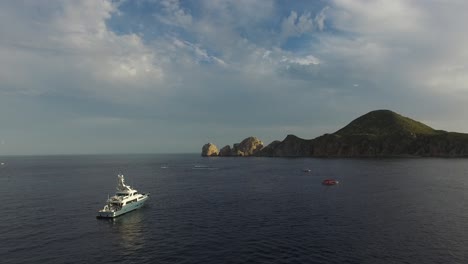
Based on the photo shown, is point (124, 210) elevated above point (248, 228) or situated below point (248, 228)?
above

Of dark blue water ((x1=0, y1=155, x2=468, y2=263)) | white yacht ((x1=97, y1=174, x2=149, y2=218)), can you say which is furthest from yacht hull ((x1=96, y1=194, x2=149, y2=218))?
dark blue water ((x1=0, y1=155, x2=468, y2=263))

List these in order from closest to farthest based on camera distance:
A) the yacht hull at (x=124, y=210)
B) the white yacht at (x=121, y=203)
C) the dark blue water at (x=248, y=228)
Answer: the dark blue water at (x=248, y=228)
the yacht hull at (x=124, y=210)
the white yacht at (x=121, y=203)

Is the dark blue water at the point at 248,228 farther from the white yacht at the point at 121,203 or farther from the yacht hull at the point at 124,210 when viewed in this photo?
the white yacht at the point at 121,203

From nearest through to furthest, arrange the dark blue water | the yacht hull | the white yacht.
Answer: the dark blue water
the yacht hull
the white yacht

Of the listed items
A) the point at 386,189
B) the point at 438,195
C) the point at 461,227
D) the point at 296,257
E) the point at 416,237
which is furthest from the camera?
the point at 386,189

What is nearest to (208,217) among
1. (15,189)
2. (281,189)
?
(281,189)

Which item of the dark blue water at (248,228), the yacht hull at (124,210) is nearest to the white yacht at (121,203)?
the yacht hull at (124,210)

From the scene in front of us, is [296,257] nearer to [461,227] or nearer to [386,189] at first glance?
[461,227]

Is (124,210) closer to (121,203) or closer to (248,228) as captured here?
(121,203)

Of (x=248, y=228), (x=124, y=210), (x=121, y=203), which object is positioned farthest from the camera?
(x=121, y=203)

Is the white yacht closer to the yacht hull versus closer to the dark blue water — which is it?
A: the yacht hull

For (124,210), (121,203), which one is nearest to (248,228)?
(124,210)
